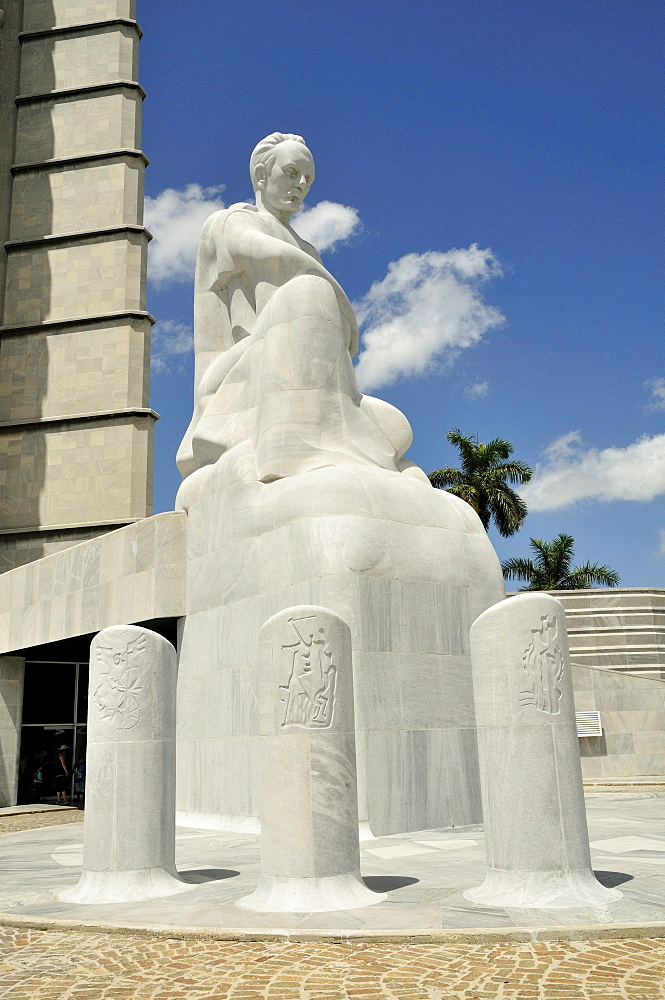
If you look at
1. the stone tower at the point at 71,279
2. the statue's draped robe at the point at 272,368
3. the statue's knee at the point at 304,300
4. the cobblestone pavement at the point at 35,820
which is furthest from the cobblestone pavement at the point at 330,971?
the stone tower at the point at 71,279

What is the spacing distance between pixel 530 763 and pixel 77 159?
107 ft

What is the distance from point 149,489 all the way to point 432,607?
20.7 metres

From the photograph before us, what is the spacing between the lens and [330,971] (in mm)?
4906

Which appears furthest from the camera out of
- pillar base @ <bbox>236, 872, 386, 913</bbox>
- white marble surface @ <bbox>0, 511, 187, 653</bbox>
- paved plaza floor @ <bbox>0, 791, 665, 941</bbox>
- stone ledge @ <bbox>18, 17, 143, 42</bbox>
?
stone ledge @ <bbox>18, 17, 143, 42</bbox>

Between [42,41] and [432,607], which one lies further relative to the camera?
[42,41]

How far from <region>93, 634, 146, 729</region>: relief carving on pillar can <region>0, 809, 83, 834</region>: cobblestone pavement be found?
23.3 feet

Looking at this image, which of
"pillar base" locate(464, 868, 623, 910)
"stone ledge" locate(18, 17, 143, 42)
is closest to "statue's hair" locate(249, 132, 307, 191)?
"pillar base" locate(464, 868, 623, 910)

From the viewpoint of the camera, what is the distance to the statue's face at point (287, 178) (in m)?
15.0

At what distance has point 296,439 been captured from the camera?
12375 millimetres

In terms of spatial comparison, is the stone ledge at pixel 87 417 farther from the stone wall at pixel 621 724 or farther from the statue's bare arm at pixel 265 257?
the stone wall at pixel 621 724

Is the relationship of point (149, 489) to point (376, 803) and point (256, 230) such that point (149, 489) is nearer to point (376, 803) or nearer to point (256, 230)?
point (256, 230)

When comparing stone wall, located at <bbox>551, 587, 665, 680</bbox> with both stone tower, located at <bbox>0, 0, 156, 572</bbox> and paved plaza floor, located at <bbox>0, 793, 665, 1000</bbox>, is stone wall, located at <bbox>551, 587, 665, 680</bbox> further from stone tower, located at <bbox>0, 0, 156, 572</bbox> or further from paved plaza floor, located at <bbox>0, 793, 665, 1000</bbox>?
paved plaza floor, located at <bbox>0, 793, 665, 1000</bbox>

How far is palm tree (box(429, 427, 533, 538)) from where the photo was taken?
3828 centimetres

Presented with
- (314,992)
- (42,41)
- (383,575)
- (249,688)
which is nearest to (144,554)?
(249,688)
